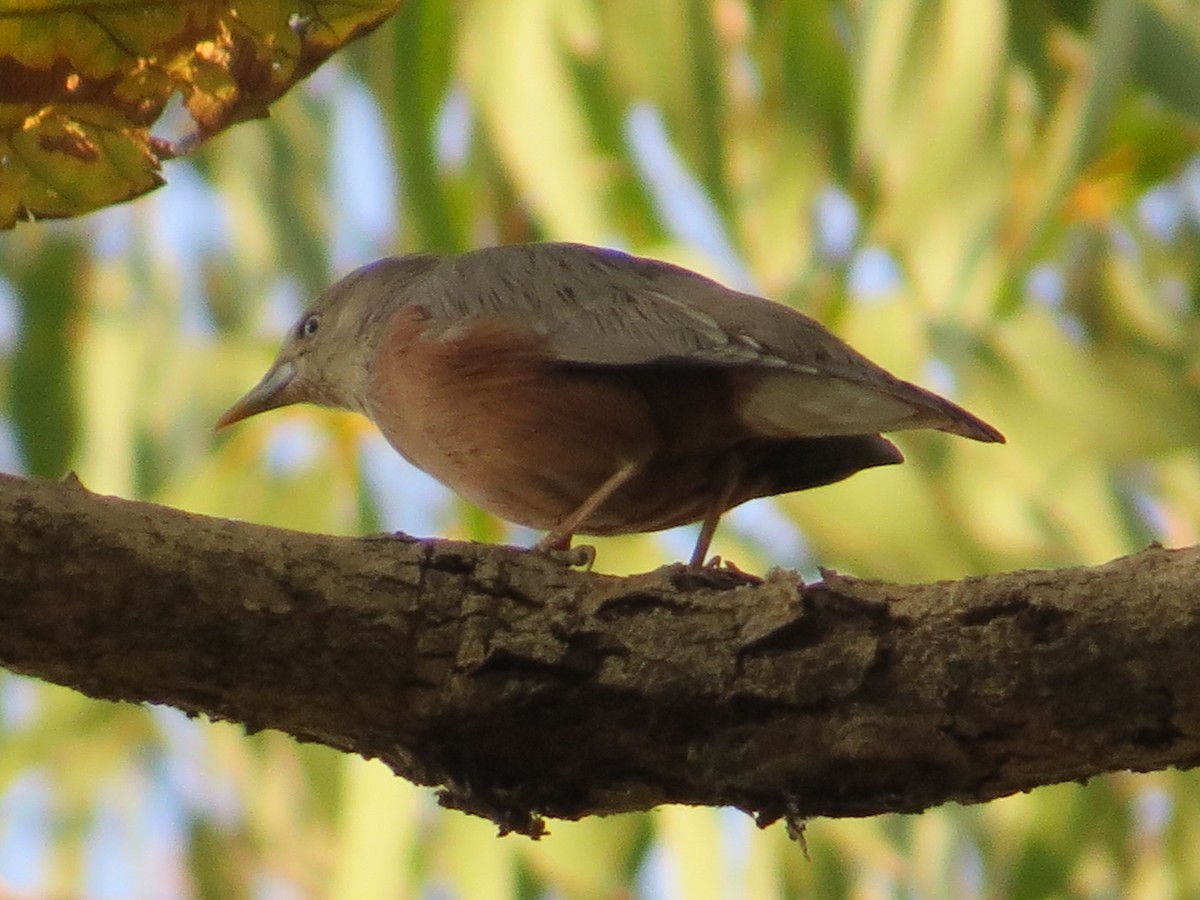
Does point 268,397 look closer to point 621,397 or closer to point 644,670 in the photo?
point 621,397

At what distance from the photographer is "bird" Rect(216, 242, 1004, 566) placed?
139 inches

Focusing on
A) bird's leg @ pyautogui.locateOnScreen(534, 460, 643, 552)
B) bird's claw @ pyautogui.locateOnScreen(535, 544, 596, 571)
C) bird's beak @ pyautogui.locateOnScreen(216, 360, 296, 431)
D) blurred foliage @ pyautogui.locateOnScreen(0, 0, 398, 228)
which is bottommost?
bird's claw @ pyautogui.locateOnScreen(535, 544, 596, 571)

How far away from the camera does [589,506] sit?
3715 millimetres

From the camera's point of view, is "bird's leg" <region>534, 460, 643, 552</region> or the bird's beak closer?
"bird's leg" <region>534, 460, 643, 552</region>

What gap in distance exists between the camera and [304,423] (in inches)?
253

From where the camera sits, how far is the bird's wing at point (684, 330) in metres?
3.44

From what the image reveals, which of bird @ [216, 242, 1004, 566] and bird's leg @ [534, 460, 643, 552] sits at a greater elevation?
bird @ [216, 242, 1004, 566]

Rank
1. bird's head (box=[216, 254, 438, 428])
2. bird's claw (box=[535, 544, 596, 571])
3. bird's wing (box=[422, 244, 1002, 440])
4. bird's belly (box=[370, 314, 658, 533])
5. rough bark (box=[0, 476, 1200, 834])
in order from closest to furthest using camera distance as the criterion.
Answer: rough bark (box=[0, 476, 1200, 834])
bird's claw (box=[535, 544, 596, 571])
bird's wing (box=[422, 244, 1002, 440])
bird's belly (box=[370, 314, 658, 533])
bird's head (box=[216, 254, 438, 428])

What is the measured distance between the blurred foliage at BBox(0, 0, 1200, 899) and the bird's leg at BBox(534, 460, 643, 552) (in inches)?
62.0

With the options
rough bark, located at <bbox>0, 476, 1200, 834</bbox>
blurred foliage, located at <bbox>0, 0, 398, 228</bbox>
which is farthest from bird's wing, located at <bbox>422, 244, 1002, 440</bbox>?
blurred foliage, located at <bbox>0, 0, 398, 228</bbox>

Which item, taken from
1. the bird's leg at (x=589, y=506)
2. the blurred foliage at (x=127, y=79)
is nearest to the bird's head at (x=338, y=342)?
the bird's leg at (x=589, y=506)

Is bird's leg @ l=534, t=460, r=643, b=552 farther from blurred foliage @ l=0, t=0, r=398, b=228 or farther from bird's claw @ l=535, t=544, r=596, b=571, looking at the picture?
blurred foliage @ l=0, t=0, r=398, b=228

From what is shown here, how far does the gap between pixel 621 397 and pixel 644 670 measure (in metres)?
1.09

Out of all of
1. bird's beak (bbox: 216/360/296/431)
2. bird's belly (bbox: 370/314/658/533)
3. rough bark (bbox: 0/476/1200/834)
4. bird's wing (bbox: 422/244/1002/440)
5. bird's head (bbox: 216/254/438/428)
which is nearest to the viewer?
rough bark (bbox: 0/476/1200/834)
